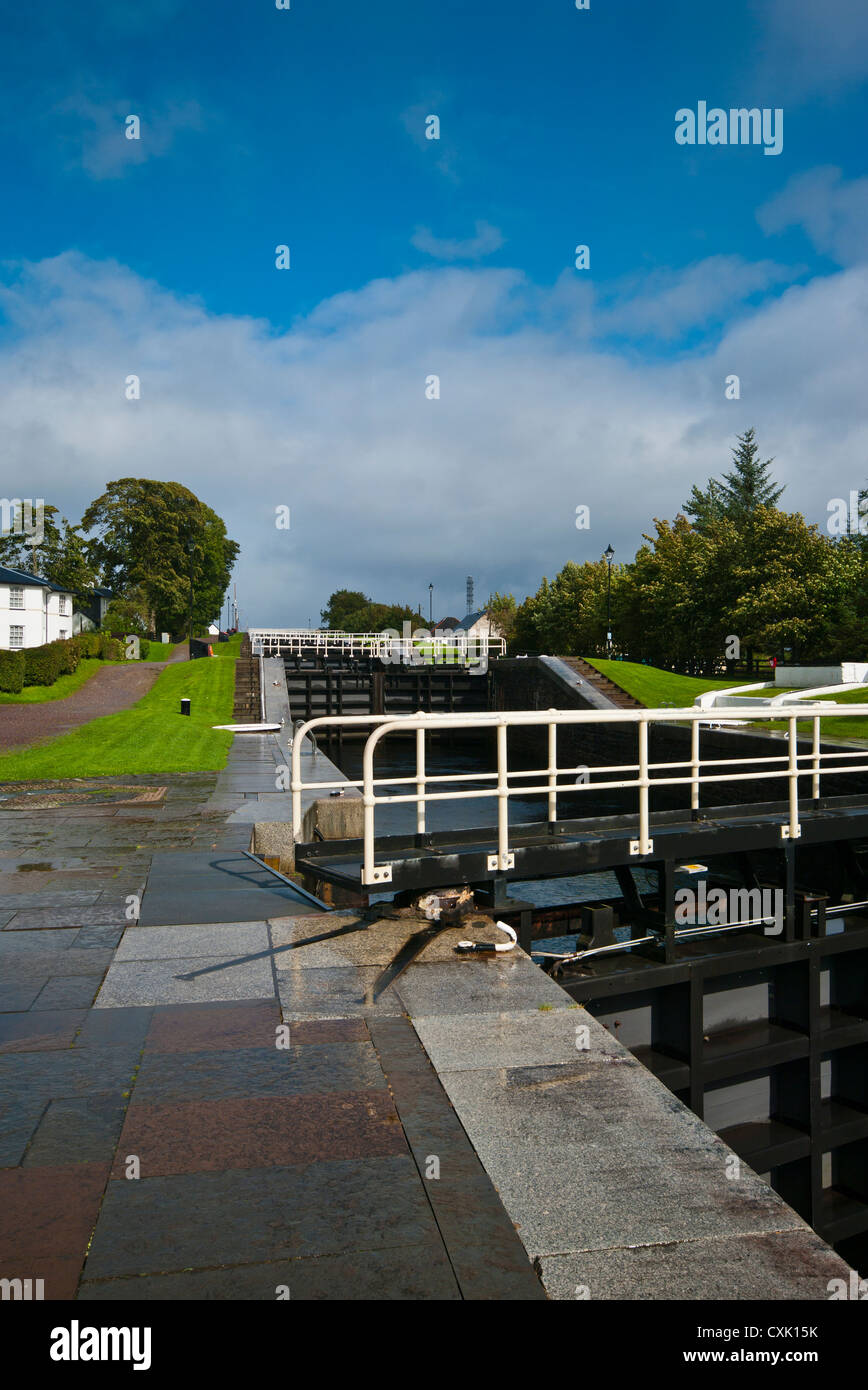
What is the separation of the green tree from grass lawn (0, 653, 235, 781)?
43746 mm

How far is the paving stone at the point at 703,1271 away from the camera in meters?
2.72

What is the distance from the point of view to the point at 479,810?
2197 centimetres

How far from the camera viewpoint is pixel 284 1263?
2807mm

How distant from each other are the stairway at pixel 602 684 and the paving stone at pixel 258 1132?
2773cm

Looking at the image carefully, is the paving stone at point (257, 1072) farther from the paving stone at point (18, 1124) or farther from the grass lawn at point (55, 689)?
the grass lawn at point (55, 689)

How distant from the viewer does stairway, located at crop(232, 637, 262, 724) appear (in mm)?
30531

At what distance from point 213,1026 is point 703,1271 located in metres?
2.80

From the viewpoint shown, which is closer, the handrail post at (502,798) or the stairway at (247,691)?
the handrail post at (502,798)

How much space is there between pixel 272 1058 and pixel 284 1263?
1.56 m

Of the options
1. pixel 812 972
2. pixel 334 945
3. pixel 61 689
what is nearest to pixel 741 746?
pixel 812 972

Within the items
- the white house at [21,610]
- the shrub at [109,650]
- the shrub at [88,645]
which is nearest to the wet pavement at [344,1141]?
the shrub at [88,645]

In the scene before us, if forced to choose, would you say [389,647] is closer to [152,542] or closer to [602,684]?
[602,684]

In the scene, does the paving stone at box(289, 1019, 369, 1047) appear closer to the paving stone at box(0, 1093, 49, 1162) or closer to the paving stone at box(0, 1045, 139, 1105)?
the paving stone at box(0, 1045, 139, 1105)
